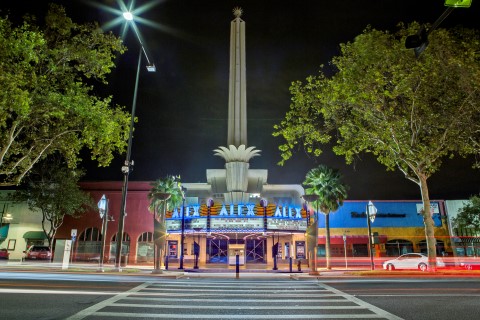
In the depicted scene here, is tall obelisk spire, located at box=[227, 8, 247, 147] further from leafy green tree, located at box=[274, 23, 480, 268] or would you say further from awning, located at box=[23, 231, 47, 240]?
awning, located at box=[23, 231, 47, 240]

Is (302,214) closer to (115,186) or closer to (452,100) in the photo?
(452,100)

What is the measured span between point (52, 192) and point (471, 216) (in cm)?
5760

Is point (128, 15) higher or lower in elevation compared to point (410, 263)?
higher

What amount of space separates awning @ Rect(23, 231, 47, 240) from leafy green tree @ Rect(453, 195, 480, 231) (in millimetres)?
59323

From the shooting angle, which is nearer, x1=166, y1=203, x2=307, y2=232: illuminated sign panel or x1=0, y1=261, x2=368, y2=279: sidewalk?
x1=0, y1=261, x2=368, y2=279: sidewalk

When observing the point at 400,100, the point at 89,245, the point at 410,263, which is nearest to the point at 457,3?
the point at 400,100

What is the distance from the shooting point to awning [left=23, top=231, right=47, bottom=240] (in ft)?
157

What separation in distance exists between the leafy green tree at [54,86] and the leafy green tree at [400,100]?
480 inches

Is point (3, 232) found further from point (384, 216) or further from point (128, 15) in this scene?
point (384, 216)

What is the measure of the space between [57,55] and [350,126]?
1918 centimetres

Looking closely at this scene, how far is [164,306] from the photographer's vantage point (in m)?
8.82

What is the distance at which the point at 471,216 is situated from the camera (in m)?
49.7

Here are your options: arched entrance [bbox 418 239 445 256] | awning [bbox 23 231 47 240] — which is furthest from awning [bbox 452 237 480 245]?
awning [bbox 23 231 47 240]

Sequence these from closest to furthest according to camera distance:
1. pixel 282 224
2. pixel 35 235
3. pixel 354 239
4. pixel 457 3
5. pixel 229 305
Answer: pixel 457 3, pixel 229 305, pixel 282 224, pixel 35 235, pixel 354 239
